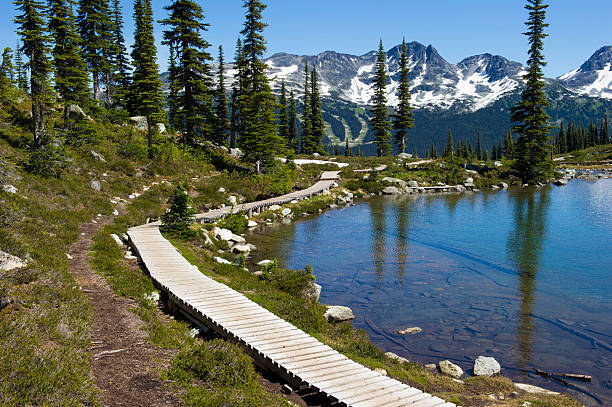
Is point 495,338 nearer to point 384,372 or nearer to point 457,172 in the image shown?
point 384,372

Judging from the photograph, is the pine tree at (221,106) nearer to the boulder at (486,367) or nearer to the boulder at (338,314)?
the boulder at (338,314)

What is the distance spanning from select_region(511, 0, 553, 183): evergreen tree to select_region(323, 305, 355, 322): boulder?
1971 inches

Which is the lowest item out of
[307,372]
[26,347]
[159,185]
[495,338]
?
[495,338]

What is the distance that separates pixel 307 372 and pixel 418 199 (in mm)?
41153

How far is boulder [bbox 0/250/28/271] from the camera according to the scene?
1103cm

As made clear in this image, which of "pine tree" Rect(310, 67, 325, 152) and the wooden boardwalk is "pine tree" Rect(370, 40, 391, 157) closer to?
"pine tree" Rect(310, 67, 325, 152)

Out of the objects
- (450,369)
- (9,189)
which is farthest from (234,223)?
(450,369)

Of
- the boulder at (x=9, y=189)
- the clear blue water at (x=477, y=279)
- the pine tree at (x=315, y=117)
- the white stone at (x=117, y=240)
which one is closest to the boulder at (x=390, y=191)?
the clear blue water at (x=477, y=279)

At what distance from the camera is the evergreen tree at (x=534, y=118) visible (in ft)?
184

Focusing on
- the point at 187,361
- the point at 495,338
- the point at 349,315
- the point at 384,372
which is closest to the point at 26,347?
the point at 187,361

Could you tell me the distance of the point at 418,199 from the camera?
1891 inches

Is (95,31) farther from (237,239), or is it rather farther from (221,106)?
(237,239)

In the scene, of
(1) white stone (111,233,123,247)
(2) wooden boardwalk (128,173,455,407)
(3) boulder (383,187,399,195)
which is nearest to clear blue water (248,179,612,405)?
(2) wooden boardwalk (128,173,455,407)

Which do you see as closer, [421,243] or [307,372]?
[307,372]
